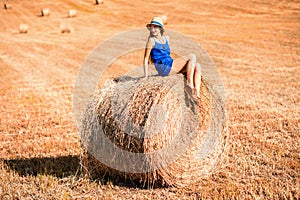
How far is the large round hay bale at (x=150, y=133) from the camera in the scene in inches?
188

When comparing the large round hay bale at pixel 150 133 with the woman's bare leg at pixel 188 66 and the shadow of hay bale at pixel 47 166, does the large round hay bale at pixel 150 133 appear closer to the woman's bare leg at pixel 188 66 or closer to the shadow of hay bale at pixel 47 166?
the woman's bare leg at pixel 188 66

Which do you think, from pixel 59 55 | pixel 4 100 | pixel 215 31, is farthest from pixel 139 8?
pixel 4 100

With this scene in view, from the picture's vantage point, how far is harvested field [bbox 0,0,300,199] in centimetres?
492

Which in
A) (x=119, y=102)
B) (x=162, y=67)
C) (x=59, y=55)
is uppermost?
(x=162, y=67)

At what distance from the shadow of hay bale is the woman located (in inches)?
67.9

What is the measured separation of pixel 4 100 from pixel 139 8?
79.0 ft

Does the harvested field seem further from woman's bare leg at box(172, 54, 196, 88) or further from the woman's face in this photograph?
the woman's face

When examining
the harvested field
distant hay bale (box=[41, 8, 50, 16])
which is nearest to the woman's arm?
the harvested field

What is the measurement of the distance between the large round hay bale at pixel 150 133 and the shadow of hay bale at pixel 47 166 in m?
0.42

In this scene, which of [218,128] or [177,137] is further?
[218,128]

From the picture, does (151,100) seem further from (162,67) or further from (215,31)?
(215,31)

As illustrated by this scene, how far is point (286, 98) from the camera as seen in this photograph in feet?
30.6

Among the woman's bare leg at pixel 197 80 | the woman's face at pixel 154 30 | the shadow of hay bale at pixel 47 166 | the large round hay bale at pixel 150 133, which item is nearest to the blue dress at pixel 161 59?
the woman's face at pixel 154 30

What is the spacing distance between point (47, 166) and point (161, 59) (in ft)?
7.29
